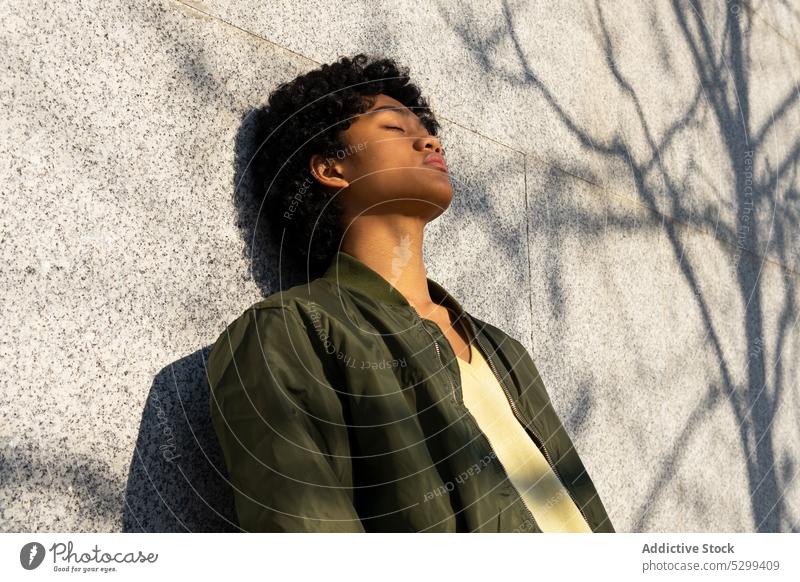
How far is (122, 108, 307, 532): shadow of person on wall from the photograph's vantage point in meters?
2.09

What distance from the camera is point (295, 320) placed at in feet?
7.02

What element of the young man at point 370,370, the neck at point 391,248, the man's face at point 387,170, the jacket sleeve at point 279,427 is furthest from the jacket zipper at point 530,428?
the jacket sleeve at point 279,427

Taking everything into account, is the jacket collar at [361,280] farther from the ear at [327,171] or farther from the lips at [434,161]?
the lips at [434,161]

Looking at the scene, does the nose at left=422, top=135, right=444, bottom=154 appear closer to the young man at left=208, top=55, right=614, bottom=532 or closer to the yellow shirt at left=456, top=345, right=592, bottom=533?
the young man at left=208, top=55, right=614, bottom=532

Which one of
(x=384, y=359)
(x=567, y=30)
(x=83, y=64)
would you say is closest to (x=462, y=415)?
(x=384, y=359)

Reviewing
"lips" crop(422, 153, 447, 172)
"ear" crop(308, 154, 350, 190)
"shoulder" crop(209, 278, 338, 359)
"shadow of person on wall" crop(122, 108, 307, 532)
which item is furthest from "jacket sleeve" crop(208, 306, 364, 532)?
"lips" crop(422, 153, 447, 172)

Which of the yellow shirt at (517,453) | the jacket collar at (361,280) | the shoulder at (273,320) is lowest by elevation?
the yellow shirt at (517,453)

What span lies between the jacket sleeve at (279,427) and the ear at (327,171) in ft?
1.70

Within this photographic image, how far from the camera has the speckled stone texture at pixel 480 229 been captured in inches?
79.7

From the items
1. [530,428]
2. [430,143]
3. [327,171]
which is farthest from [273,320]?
[530,428]

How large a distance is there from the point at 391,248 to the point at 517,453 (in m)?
0.60

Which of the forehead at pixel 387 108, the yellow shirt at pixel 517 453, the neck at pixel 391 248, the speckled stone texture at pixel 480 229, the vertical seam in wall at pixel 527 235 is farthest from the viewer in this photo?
the vertical seam in wall at pixel 527 235

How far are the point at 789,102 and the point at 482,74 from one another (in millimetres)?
2773

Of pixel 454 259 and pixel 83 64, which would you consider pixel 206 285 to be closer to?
pixel 83 64
